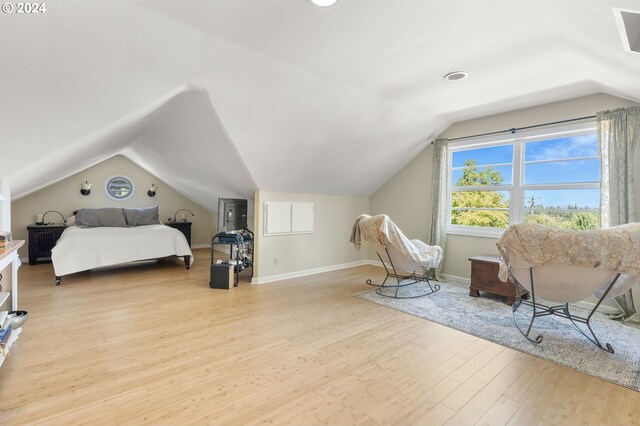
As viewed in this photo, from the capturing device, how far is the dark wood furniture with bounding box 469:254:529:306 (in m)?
3.71

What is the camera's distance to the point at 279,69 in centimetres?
287

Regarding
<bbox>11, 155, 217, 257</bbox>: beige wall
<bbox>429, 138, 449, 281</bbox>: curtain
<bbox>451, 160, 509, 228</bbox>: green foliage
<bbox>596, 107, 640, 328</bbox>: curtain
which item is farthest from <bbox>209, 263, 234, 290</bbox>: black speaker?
<bbox>596, 107, 640, 328</bbox>: curtain

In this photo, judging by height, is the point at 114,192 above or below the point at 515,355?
above

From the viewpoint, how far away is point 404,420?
167 cm

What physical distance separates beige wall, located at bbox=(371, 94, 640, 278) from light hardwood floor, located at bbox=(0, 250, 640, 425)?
2.07 metres

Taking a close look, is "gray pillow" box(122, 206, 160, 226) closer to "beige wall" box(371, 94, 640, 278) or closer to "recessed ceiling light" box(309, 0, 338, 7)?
"beige wall" box(371, 94, 640, 278)

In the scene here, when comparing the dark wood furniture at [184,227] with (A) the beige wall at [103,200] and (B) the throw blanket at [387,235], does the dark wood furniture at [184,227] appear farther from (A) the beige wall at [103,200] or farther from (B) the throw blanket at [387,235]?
(B) the throw blanket at [387,235]

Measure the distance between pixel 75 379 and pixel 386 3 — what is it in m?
3.22

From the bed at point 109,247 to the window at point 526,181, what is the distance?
4770 mm

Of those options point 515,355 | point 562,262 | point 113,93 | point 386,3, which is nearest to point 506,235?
point 562,262

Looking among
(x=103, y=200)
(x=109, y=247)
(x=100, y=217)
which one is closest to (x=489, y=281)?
(x=109, y=247)

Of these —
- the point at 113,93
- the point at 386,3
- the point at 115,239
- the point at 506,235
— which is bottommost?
the point at 115,239

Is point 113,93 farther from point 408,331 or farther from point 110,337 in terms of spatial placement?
point 408,331

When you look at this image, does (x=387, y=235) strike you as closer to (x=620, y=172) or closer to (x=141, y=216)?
(x=620, y=172)
